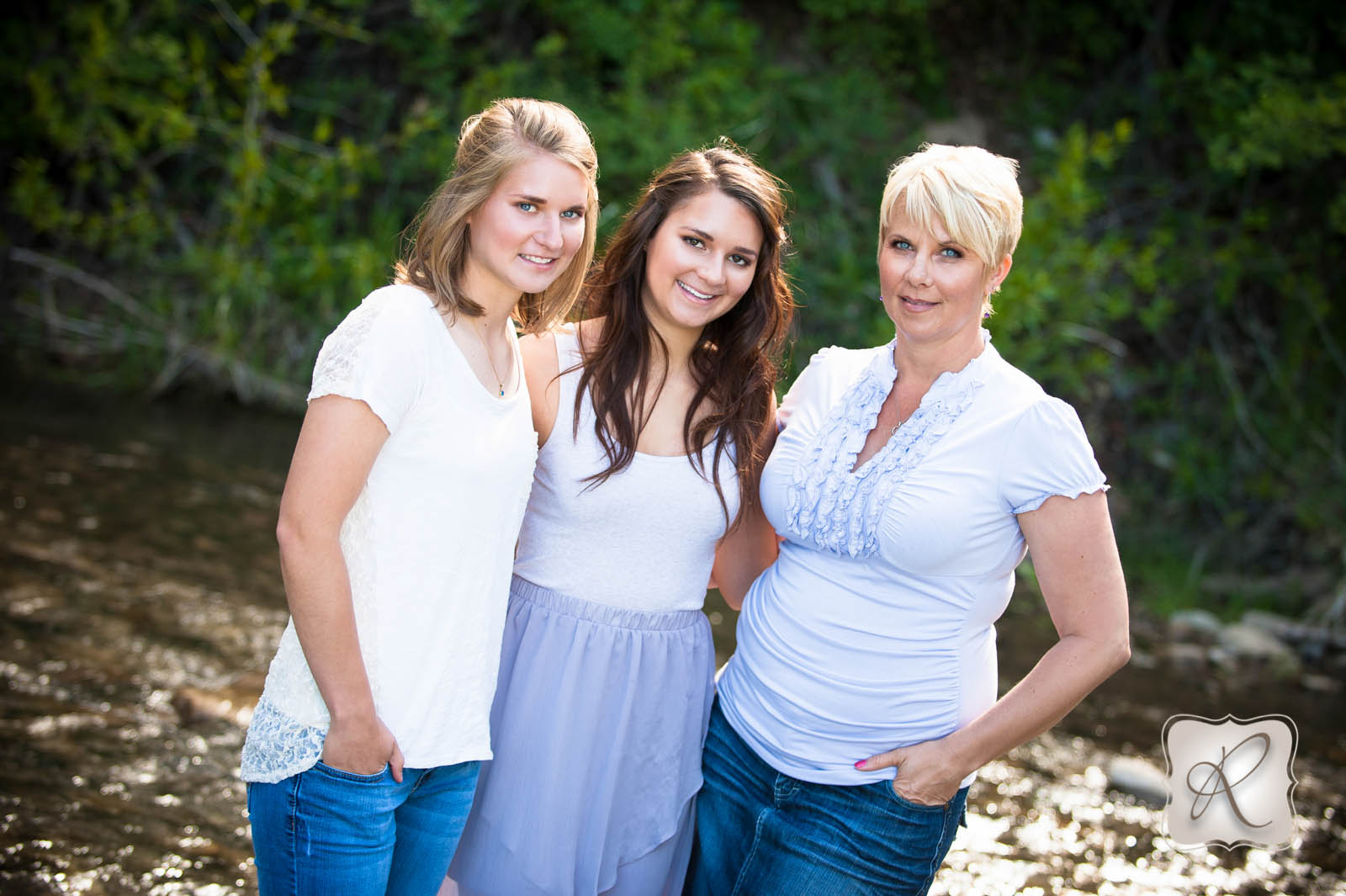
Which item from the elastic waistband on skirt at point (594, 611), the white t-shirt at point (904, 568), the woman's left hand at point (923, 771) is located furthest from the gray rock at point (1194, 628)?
the elastic waistband on skirt at point (594, 611)

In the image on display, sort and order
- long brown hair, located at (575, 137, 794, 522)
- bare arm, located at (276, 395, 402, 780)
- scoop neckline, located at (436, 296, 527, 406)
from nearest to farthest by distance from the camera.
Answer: bare arm, located at (276, 395, 402, 780) < scoop neckline, located at (436, 296, 527, 406) < long brown hair, located at (575, 137, 794, 522)

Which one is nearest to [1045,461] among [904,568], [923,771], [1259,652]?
[904,568]

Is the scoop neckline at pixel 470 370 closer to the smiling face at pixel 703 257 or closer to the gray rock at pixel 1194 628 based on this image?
the smiling face at pixel 703 257

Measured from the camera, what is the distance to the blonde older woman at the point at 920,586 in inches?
76.5

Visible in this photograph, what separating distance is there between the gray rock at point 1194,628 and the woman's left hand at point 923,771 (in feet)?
15.2

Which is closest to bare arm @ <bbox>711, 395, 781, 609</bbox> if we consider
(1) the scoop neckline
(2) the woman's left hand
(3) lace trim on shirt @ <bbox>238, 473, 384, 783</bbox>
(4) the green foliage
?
(2) the woman's left hand

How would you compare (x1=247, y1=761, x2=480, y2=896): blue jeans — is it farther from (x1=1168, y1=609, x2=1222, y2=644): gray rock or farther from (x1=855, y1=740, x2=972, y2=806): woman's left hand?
(x1=1168, y1=609, x2=1222, y2=644): gray rock

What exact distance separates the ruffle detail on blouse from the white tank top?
8.8 inches

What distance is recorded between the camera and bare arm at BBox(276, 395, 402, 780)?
5.38ft

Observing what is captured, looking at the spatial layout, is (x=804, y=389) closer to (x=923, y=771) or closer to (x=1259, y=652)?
(x=923, y=771)

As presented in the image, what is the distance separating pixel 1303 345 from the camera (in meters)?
8.12

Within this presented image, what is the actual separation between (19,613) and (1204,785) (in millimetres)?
3857

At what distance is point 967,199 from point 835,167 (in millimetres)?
6949

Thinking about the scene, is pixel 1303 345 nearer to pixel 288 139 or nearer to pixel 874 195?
pixel 874 195
